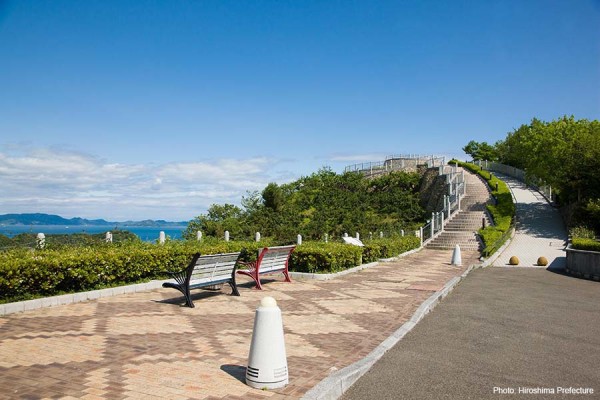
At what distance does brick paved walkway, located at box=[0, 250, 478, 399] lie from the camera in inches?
186

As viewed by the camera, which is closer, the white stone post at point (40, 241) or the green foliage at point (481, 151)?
the white stone post at point (40, 241)

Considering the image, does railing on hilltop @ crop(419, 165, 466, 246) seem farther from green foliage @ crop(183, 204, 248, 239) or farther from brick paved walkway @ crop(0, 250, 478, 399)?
brick paved walkway @ crop(0, 250, 478, 399)

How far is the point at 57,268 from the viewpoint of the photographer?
935 cm

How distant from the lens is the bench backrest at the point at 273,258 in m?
12.0

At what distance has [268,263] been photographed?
1255cm

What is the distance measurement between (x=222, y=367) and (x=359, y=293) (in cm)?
659

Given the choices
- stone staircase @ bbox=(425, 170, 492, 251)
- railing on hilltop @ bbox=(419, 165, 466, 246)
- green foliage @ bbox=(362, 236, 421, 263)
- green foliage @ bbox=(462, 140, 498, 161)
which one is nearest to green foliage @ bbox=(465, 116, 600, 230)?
stone staircase @ bbox=(425, 170, 492, 251)

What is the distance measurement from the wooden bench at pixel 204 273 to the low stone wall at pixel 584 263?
1279 centimetres

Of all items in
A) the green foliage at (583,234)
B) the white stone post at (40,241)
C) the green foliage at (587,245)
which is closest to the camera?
the white stone post at (40,241)

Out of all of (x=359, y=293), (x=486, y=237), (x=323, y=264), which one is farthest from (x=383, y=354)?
(x=486, y=237)

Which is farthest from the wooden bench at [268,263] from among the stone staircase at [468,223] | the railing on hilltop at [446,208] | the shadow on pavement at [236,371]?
the railing on hilltop at [446,208]

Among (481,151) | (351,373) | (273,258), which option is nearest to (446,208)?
(273,258)

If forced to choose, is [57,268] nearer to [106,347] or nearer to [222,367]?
[106,347]

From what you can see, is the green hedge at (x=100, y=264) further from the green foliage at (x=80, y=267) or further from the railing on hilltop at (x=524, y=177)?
Answer: the railing on hilltop at (x=524, y=177)
